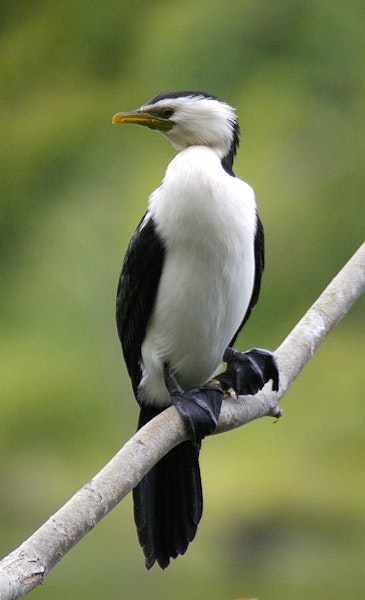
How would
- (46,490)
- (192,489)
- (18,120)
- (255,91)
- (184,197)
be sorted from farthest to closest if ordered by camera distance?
(18,120) < (255,91) < (46,490) < (192,489) < (184,197)

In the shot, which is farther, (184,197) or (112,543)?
(112,543)

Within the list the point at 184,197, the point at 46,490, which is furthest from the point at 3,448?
the point at 184,197

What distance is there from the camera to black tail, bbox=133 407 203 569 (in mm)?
2234

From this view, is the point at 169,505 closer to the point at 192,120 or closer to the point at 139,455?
the point at 139,455

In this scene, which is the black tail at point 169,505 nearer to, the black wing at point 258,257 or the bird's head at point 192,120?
the black wing at point 258,257

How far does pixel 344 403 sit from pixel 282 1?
7.48 feet

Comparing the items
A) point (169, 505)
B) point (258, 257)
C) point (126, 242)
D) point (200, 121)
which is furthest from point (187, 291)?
point (126, 242)

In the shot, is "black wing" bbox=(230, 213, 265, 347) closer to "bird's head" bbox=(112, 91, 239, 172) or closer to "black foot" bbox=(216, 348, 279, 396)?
"bird's head" bbox=(112, 91, 239, 172)

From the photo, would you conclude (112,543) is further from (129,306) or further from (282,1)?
(282,1)

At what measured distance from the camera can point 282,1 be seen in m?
5.26

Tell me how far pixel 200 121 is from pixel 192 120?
2 cm

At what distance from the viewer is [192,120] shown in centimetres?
222

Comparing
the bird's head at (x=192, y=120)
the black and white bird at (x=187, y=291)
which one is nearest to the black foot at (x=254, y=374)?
the black and white bird at (x=187, y=291)

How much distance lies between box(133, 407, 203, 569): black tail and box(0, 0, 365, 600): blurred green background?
1.72 metres
